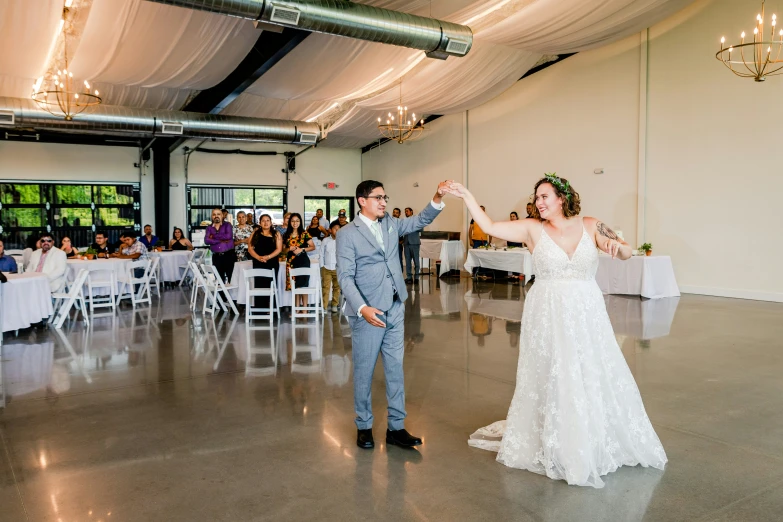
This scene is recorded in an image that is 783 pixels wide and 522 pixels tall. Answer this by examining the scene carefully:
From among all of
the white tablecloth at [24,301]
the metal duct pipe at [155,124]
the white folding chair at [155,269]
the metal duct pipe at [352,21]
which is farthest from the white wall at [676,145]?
the white tablecloth at [24,301]

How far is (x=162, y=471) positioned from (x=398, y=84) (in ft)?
33.4

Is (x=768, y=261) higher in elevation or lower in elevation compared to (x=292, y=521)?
higher

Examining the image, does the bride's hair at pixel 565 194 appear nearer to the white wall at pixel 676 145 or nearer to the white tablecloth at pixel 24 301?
the white tablecloth at pixel 24 301

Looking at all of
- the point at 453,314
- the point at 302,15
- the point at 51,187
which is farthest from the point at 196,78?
the point at 51,187

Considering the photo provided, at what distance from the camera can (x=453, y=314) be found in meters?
8.18

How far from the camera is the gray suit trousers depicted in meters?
3.25

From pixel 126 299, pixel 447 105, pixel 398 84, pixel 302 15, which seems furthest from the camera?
pixel 447 105

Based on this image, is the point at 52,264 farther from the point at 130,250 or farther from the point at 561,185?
the point at 561,185

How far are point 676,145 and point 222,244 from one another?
319 inches

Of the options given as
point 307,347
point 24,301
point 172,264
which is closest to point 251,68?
point 172,264

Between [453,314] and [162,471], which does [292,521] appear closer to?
[162,471]

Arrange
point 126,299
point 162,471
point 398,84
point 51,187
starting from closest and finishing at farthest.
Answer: point 162,471, point 126,299, point 398,84, point 51,187

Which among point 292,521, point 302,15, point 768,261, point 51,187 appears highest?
point 302,15

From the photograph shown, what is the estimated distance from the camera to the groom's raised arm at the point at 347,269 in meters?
3.11
